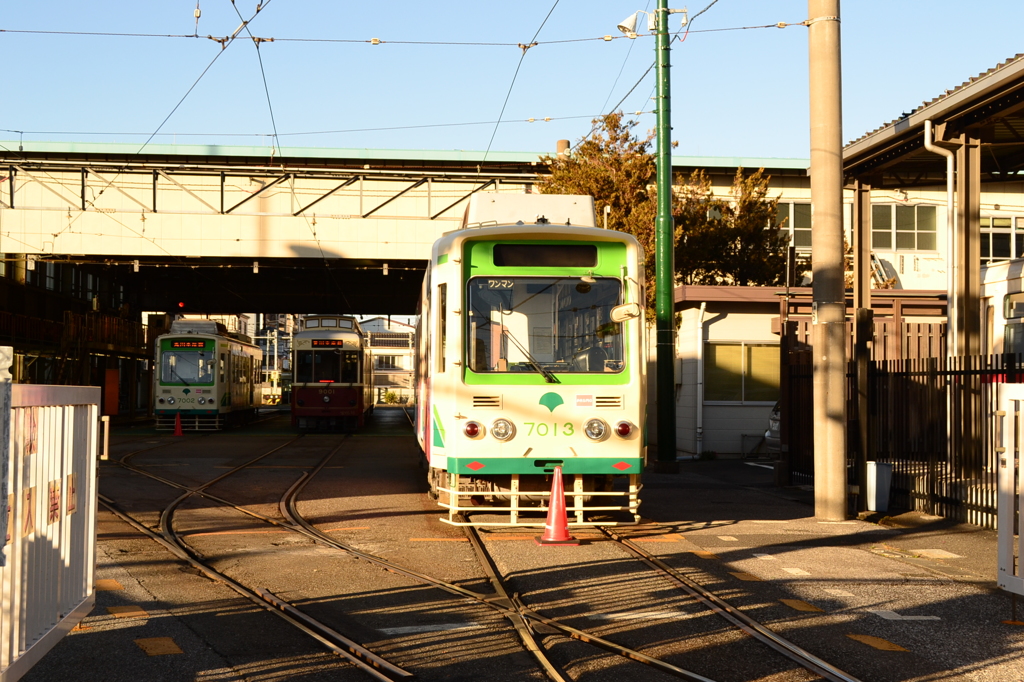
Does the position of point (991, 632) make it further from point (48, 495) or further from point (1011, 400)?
point (48, 495)

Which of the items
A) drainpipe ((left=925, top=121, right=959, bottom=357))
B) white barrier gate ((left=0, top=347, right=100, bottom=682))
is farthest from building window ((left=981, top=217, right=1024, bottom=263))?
white barrier gate ((left=0, top=347, right=100, bottom=682))

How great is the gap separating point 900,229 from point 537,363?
2564cm

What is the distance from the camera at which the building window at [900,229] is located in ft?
109

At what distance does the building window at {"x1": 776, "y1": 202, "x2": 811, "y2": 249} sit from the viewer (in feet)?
112

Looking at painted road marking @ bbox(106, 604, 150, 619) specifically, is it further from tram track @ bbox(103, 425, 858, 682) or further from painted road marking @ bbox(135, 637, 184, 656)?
tram track @ bbox(103, 425, 858, 682)

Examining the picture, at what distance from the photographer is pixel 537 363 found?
10953mm

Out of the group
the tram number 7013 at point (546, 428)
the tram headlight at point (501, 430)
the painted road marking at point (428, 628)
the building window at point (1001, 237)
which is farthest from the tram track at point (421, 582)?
the building window at point (1001, 237)

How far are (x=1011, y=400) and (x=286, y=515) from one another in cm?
828

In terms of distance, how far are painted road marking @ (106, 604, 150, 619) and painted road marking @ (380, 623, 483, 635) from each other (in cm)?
169

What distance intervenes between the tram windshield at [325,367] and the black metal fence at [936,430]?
22.5 m

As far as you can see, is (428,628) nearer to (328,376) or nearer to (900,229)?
(328,376)

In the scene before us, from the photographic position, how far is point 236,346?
37906 millimetres

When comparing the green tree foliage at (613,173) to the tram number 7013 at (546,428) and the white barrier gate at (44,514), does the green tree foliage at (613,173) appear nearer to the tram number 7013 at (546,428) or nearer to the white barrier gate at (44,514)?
the tram number 7013 at (546,428)

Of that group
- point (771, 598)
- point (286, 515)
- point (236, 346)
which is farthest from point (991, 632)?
point (236, 346)
